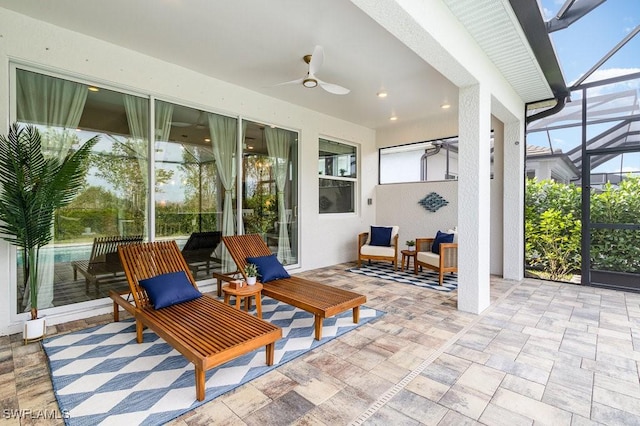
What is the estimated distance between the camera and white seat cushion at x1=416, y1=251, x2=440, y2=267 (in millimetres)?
5168

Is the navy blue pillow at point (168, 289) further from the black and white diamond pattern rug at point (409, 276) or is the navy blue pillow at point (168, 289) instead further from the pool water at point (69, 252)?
the black and white diamond pattern rug at point (409, 276)

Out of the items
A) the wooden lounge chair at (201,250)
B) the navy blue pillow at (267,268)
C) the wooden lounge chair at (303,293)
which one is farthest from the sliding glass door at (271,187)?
the navy blue pillow at (267,268)

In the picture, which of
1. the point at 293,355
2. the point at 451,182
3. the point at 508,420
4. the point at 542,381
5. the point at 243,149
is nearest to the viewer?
the point at 508,420

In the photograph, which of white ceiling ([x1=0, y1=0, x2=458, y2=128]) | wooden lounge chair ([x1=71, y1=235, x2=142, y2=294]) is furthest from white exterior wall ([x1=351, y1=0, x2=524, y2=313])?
wooden lounge chair ([x1=71, y1=235, x2=142, y2=294])

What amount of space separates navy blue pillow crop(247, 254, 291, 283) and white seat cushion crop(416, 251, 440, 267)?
2677 millimetres

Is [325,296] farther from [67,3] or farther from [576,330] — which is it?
[67,3]

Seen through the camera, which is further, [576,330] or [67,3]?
[576,330]

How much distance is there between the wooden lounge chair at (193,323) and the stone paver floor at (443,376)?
10.6 inches

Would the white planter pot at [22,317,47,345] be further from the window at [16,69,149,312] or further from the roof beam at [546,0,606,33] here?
the roof beam at [546,0,606,33]

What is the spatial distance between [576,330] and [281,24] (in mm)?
4328

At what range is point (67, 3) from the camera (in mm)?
2811

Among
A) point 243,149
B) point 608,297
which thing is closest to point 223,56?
point 243,149

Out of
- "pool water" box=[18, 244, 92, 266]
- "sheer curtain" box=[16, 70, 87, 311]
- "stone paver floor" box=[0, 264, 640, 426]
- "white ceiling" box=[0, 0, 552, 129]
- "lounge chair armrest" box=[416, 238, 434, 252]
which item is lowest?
"stone paver floor" box=[0, 264, 640, 426]

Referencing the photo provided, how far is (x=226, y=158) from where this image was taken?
4703mm
